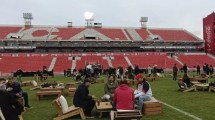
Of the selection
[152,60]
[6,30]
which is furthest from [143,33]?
[6,30]

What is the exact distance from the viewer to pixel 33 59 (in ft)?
187

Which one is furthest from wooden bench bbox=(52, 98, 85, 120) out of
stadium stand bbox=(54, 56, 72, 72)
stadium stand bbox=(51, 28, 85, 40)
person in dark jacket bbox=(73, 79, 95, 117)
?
stadium stand bbox=(51, 28, 85, 40)

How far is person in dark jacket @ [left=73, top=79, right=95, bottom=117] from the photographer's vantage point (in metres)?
11.5

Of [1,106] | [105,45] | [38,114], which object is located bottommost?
[38,114]

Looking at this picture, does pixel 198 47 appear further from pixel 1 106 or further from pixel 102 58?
pixel 1 106

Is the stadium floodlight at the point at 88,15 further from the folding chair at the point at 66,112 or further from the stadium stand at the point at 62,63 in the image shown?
the folding chair at the point at 66,112

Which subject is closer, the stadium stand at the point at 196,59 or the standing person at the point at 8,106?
the standing person at the point at 8,106

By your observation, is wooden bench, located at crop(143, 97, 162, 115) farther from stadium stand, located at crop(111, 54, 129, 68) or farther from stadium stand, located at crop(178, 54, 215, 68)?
stadium stand, located at crop(178, 54, 215, 68)

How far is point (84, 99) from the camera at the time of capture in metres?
11.5

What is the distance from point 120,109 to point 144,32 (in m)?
63.6

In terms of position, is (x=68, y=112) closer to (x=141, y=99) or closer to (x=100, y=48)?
(x=141, y=99)

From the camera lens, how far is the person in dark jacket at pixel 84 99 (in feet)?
37.6

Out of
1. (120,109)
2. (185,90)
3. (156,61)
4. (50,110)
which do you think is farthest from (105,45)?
(120,109)

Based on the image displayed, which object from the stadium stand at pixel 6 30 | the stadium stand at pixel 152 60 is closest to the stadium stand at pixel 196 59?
the stadium stand at pixel 152 60
